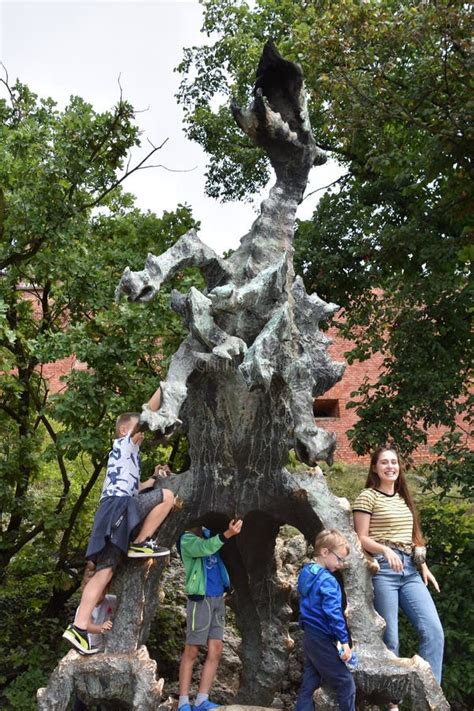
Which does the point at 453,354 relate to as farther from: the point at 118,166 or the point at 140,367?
the point at 118,166

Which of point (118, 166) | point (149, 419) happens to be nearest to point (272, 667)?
point (149, 419)

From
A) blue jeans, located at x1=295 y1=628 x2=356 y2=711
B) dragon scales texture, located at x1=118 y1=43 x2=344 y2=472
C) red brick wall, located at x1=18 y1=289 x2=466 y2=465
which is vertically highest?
red brick wall, located at x1=18 y1=289 x2=466 y2=465

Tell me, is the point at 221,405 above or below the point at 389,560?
above

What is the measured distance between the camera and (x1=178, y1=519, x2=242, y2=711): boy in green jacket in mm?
5527

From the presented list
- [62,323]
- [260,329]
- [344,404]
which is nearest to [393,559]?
[260,329]

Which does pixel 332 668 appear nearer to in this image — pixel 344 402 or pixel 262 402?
pixel 262 402

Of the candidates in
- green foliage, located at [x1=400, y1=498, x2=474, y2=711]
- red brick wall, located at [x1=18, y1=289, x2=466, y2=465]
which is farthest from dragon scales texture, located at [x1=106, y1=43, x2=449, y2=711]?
red brick wall, located at [x1=18, y1=289, x2=466, y2=465]

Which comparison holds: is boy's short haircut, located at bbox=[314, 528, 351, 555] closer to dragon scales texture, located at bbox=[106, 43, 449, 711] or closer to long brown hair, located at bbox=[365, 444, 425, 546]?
dragon scales texture, located at bbox=[106, 43, 449, 711]

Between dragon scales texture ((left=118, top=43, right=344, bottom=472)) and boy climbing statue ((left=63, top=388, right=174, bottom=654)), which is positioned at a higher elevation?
dragon scales texture ((left=118, top=43, right=344, bottom=472))

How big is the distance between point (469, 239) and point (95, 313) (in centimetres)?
358

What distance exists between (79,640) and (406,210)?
7.24 meters

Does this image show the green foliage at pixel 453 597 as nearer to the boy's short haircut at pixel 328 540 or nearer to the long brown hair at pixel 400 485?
the long brown hair at pixel 400 485

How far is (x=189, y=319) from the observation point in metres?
5.24

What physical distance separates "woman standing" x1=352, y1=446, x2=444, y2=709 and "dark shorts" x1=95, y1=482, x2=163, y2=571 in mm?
1253
